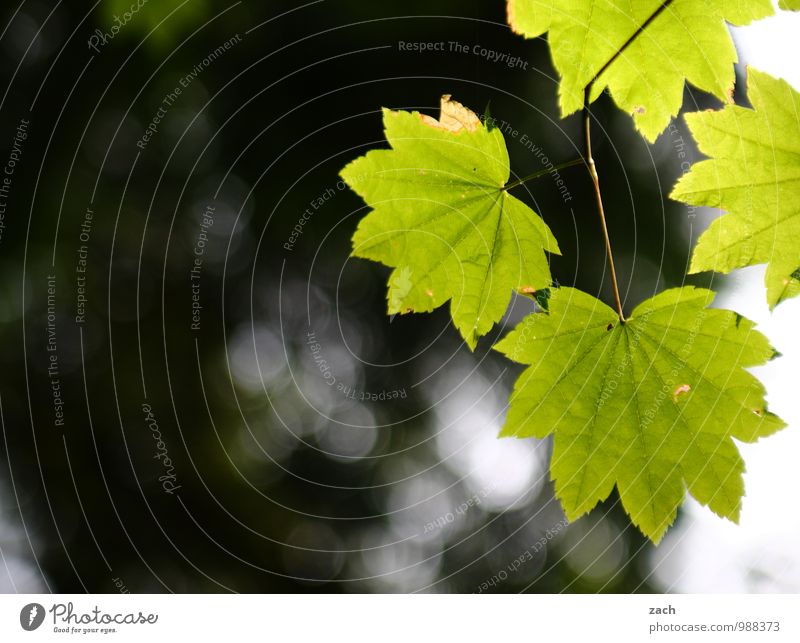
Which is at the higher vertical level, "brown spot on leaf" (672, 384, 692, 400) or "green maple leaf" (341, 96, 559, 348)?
"green maple leaf" (341, 96, 559, 348)

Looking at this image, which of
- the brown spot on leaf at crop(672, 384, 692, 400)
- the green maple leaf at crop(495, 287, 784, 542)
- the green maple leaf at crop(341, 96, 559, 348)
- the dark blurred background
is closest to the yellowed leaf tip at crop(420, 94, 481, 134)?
the green maple leaf at crop(341, 96, 559, 348)

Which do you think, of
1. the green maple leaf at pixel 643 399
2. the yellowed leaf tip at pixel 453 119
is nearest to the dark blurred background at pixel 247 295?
the green maple leaf at pixel 643 399

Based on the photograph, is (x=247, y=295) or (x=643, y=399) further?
(x=247, y=295)

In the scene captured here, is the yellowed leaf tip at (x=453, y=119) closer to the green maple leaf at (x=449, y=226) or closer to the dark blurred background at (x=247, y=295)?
the green maple leaf at (x=449, y=226)

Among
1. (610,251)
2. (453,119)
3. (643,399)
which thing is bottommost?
(643,399)

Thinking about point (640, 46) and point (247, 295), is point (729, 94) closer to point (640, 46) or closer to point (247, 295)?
point (640, 46)

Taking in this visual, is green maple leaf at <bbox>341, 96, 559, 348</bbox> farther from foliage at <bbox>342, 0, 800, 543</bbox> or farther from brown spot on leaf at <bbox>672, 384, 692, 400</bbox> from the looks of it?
brown spot on leaf at <bbox>672, 384, 692, 400</bbox>

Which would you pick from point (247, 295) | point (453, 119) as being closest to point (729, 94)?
point (453, 119)
